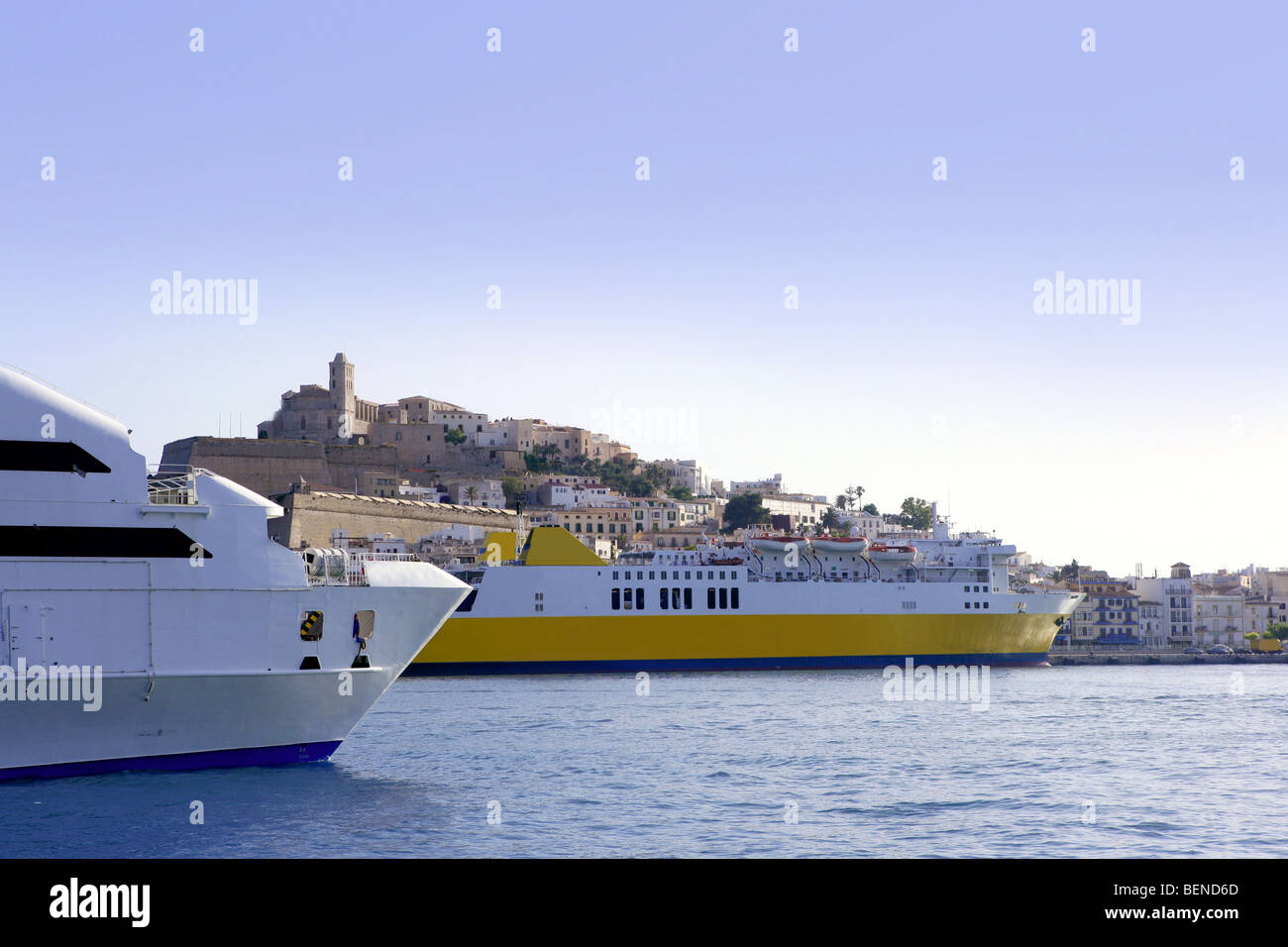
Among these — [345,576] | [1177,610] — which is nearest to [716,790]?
[345,576]

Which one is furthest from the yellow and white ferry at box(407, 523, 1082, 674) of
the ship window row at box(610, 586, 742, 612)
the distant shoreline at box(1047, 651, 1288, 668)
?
the distant shoreline at box(1047, 651, 1288, 668)

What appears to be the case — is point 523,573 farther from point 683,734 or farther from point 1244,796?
point 1244,796

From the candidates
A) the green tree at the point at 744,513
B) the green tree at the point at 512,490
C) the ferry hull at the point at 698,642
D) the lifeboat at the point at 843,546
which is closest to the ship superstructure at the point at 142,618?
the ferry hull at the point at 698,642

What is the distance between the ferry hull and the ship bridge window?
2440cm

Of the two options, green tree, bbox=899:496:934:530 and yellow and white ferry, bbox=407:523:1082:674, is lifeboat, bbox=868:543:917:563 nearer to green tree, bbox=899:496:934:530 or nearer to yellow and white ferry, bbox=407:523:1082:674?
yellow and white ferry, bbox=407:523:1082:674

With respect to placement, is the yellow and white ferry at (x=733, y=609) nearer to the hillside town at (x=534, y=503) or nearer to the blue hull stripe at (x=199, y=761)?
the hillside town at (x=534, y=503)

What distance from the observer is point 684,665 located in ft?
131

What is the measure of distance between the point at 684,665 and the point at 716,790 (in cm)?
2455

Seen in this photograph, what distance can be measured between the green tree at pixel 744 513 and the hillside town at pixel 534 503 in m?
0.12

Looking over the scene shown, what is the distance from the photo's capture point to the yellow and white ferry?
3941 cm

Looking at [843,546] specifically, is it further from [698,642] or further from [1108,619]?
[1108,619]
